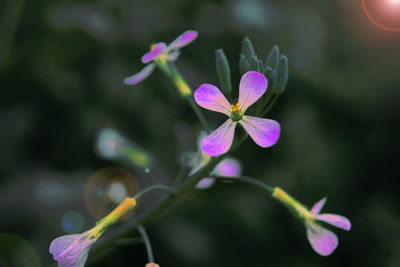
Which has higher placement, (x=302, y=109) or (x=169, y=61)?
(x=169, y=61)

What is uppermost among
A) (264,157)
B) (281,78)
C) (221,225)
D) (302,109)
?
(281,78)

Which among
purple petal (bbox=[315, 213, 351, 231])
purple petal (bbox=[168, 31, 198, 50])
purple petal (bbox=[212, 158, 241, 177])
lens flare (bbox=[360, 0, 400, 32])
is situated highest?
lens flare (bbox=[360, 0, 400, 32])

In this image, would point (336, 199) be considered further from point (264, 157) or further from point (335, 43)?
point (335, 43)

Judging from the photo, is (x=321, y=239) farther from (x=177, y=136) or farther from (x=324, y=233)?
(x=177, y=136)

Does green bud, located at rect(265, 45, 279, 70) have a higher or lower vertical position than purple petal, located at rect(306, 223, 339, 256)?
higher

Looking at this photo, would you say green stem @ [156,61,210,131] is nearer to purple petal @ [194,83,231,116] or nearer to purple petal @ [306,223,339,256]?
purple petal @ [194,83,231,116]

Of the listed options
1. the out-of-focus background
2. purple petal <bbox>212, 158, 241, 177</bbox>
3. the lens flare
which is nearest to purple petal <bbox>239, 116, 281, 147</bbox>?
purple petal <bbox>212, 158, 241, 177</bbox>

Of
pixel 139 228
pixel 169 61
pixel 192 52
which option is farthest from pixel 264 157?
pixel 139 228
